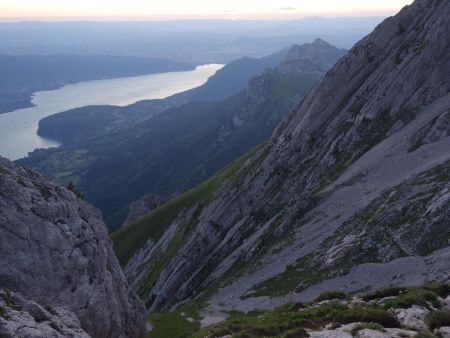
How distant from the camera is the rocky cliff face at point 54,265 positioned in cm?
2994

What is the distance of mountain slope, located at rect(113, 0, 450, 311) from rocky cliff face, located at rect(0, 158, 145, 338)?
19.4 meters

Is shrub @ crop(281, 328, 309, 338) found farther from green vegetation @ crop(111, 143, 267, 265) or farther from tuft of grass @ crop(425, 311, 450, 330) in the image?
green vegetation @ crop(111, 143, 267, 265)

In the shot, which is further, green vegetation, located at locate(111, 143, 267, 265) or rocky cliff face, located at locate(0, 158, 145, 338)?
green vegetation, located at locate(111, 143, 267, 265)

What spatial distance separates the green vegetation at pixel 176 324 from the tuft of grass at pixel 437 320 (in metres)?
27.3

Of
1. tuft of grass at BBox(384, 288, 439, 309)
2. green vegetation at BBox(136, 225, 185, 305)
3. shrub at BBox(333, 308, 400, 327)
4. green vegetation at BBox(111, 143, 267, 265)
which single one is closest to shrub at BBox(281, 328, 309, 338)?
shrub at BBox(333, 308, 400, 327)

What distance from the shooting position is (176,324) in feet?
180

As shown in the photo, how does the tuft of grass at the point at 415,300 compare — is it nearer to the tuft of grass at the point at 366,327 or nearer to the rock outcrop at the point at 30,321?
the tuft of grass at the point at 366,327

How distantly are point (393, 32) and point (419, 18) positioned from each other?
5.19 metres

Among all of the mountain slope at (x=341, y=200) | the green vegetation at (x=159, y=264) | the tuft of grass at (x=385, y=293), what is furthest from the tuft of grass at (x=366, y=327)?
the green vegetation at (x=159, y=264)

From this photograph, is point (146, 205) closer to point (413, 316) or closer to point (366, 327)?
point (413, 316)

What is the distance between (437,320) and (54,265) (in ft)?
82.8

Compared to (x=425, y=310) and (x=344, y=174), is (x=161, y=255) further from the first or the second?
(x=425, y=310)

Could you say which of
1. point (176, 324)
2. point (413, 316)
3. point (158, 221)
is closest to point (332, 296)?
point (413, 316)

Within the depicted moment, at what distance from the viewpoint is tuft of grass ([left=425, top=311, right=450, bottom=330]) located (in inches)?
1022
